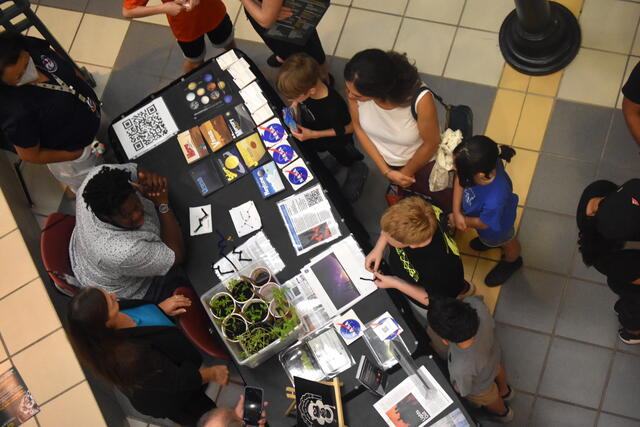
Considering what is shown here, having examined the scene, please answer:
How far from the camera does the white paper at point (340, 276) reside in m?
3.04

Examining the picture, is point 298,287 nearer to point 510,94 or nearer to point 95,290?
point 95,290

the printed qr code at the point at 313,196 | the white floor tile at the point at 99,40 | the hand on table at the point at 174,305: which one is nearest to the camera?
the hand on table at the point at 174,305

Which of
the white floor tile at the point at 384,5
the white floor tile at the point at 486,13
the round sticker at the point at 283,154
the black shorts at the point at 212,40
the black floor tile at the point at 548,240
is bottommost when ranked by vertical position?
the black floor tile at the point at 548,240

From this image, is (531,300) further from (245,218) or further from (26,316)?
(26,316)

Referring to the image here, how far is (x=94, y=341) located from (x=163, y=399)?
0.48 meters

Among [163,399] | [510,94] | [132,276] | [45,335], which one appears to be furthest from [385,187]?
[45,335]

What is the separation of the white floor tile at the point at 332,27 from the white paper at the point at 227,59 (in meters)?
1.06

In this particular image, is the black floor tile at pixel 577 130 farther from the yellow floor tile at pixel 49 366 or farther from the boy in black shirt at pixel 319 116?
the yellow floor tile at pixel 49 366

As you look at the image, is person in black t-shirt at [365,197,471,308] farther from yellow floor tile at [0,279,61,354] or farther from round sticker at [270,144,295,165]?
yellow floor tile at [0,279,61,354]

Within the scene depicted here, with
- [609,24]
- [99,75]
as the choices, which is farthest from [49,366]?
[609,24]

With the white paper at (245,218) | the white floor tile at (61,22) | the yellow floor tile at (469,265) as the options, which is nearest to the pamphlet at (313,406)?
the white paper at (245,218)

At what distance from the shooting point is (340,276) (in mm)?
3100

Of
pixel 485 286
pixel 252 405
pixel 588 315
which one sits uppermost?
pixel 252 405

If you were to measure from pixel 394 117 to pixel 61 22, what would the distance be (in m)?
3.58
